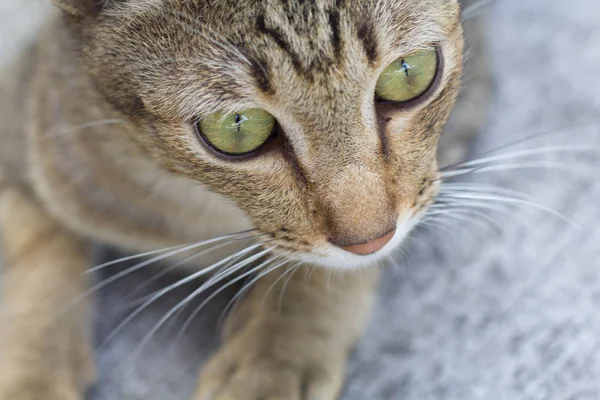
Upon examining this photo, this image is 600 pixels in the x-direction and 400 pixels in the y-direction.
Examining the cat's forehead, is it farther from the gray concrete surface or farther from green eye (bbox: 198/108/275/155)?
the gray concrete surface

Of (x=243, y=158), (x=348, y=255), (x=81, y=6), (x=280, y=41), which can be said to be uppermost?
(x=81, y=6)

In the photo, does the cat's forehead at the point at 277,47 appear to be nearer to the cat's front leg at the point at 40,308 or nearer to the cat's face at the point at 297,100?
the cat's face at the point at 297,100

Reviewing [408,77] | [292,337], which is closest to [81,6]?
[408,77]

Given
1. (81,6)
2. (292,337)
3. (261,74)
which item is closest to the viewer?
(261,74)

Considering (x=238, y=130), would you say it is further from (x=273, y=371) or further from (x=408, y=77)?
(x=273, y=371)

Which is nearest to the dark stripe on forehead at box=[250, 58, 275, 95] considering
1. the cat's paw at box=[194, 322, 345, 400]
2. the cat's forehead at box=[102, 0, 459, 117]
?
the cat's forehead at box=[102, 0, 459, 117]

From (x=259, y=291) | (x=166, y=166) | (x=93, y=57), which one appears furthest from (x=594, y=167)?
(x=93, y=57)

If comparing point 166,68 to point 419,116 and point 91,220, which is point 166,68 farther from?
point 91,220

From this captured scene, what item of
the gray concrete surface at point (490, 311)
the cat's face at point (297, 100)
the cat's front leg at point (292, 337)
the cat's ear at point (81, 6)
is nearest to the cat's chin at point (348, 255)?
the cat's face at point (297, 100)
